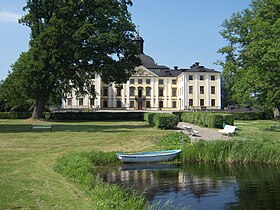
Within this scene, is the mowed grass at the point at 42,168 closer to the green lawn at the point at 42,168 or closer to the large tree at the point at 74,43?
the green lawn at the point at 42,168

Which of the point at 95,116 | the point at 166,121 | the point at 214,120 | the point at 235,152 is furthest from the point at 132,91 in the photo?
the point at 235,152

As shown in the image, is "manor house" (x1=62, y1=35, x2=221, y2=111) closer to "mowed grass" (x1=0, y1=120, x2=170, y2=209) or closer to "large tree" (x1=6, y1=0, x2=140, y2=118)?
"large tree" (x1=6, y1=0, x2=140, y2=118)

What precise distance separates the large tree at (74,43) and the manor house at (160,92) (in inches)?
1665

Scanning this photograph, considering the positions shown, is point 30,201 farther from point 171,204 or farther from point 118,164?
point 118,164

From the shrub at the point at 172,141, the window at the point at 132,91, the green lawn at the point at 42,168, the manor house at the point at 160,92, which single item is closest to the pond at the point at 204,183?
the green lawn at the point at 42,168

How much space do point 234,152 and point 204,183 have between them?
4.24 m

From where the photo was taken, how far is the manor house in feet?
260

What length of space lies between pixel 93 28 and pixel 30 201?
2720 centimetres

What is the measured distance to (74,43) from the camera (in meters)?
32.1

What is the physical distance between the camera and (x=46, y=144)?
16297mm

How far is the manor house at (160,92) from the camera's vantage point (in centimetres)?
7925

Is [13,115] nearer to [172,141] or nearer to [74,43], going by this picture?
[74,43]

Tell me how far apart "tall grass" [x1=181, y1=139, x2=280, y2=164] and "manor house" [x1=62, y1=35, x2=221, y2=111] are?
6264cm

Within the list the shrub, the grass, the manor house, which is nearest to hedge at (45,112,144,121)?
the shrub
